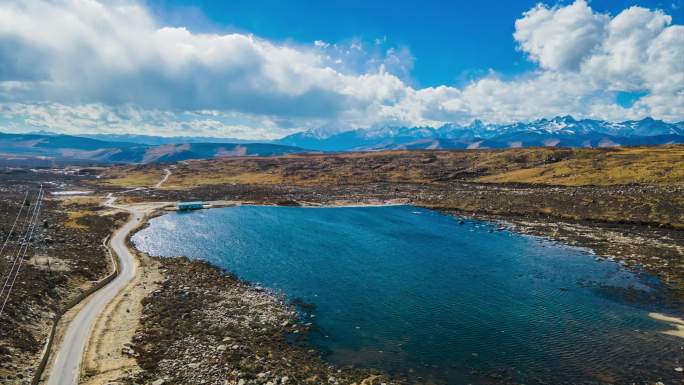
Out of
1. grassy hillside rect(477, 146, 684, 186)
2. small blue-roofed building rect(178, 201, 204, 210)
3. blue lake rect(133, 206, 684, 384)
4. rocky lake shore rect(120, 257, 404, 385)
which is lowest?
rocky lake shore rect(120, 257, 404, 385)

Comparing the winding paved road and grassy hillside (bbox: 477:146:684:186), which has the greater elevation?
grassy hillside (bbox: 477:146:684:186)

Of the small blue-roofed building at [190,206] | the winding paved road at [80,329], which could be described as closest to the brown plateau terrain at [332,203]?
the winding paved road at [80,329]

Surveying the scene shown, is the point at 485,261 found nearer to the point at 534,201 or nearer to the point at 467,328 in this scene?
the point at 467,328

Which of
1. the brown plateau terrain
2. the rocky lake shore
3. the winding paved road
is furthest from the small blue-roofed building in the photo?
the rocky lake shore

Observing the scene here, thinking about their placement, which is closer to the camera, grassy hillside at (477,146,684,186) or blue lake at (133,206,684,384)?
blue lake at (133,206,684,384)

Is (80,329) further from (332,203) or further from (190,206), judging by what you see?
(332,203)

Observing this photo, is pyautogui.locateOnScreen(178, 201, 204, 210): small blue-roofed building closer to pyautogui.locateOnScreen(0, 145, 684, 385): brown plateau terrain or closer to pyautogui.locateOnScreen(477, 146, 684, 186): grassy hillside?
pyautogui.locateOnScreen(0, 145, 684, 385): brown plateau terrain

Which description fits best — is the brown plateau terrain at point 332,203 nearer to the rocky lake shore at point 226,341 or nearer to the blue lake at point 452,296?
the rocky lake shore at point 226,341
